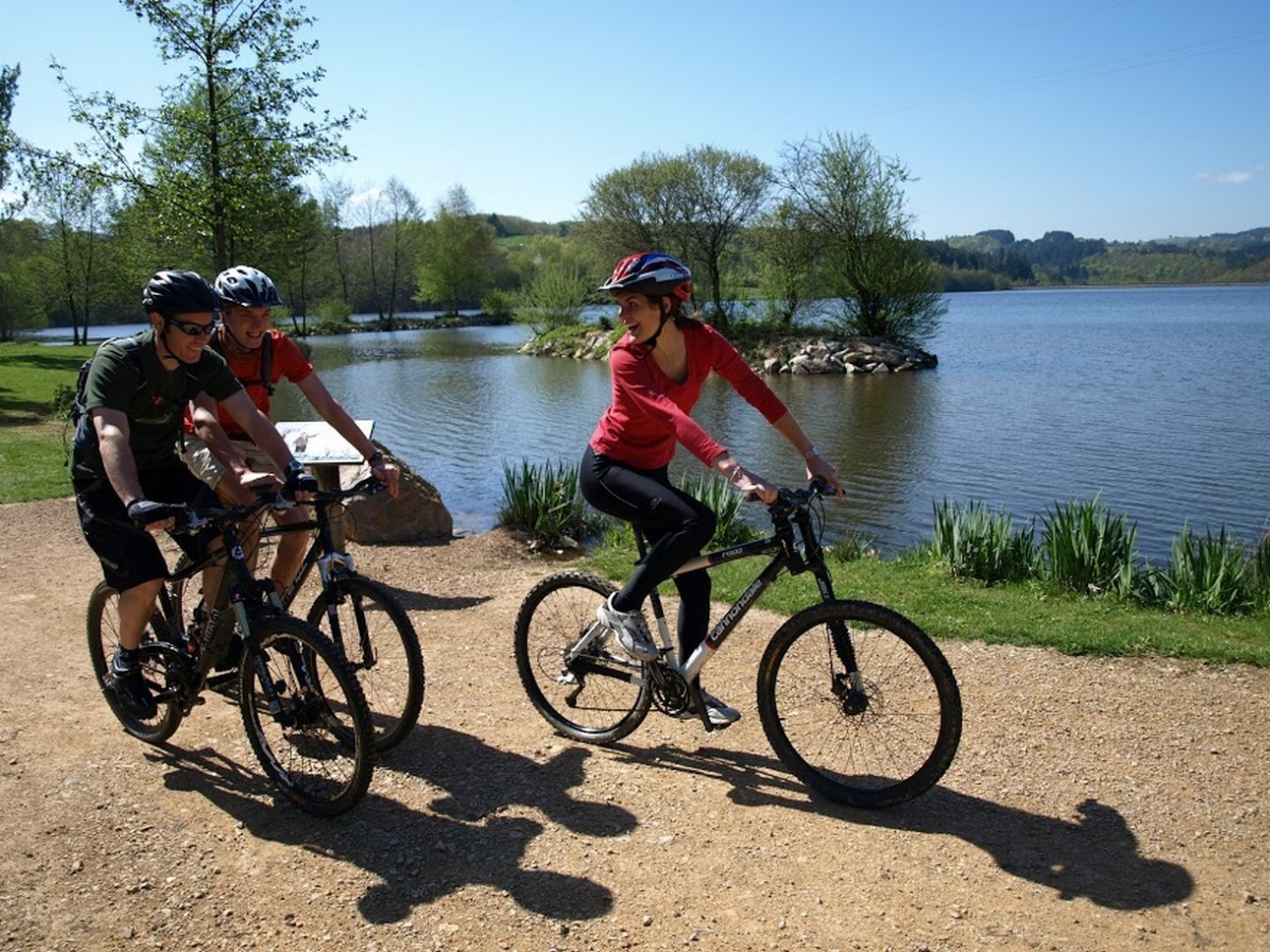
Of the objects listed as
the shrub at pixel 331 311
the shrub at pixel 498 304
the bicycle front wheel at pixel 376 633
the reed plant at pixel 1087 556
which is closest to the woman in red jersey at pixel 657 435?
the bicycle front wheel at pixel 376 633

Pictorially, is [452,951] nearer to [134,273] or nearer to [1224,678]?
[1224,678]

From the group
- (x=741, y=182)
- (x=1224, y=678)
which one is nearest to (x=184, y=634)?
(x=1224, y=678)

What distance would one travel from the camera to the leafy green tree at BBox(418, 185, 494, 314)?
9200cm

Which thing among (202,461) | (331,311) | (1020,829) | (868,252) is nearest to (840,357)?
(868,252)

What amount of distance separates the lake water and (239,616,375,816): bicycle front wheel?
904cm

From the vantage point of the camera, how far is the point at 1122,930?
3176 mm

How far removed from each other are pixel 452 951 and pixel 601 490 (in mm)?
1941

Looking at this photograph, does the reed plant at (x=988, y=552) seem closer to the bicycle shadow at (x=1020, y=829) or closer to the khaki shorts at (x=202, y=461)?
the bicycle shadow at (x=1020, y=829)

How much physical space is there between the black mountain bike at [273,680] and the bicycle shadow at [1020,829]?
136 centimetres

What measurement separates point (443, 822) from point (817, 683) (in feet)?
5.50

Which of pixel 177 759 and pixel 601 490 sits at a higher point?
pixel 601 490

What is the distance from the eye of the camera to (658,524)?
4199 mm

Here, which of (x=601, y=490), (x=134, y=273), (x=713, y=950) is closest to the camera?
(x=713, y=950)

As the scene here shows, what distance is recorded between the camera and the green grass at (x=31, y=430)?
1186 centimetres
